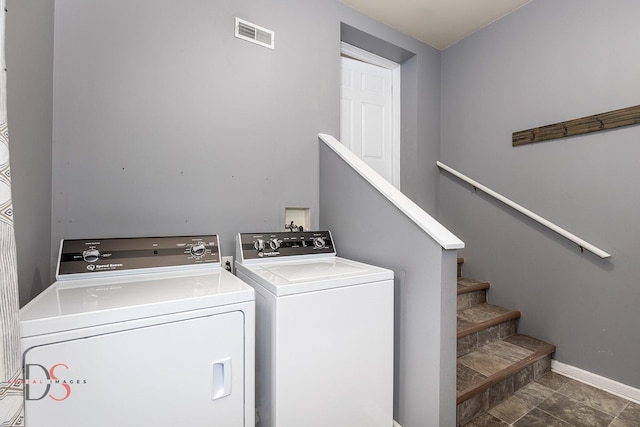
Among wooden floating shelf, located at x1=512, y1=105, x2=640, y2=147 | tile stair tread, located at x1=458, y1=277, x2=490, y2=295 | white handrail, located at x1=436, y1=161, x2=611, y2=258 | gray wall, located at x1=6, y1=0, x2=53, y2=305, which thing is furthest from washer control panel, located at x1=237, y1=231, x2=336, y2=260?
wooden floating shelf, located at x1=512, y1=105, x2=640, y2=147

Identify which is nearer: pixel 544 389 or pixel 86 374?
pixel 86 374

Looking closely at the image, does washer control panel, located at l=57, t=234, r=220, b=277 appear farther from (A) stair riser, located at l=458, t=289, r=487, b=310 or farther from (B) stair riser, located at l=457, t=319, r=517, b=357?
(A) stair riser, located at l=458, t=289, r=487, b=310

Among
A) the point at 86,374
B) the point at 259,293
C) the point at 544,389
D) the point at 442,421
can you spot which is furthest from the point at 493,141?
the point at 86,374

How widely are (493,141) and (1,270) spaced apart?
3061 mm

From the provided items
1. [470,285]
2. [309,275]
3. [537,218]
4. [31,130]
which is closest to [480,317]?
[470,285]

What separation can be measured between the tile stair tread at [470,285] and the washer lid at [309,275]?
130 centimetres

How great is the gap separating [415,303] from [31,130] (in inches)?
70.0

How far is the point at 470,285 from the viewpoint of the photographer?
2453mm

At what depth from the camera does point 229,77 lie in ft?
5.88

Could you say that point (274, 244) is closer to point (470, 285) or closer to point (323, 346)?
point (323, 346)

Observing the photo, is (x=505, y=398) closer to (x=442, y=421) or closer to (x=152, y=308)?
(x=442, y=421)

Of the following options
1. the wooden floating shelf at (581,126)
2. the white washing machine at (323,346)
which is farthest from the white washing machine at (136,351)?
the wooden floating shelf at (581,126)

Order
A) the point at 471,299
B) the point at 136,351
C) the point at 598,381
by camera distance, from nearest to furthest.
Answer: the point at 136,351 < the point at 598,381 < the point at 471,299

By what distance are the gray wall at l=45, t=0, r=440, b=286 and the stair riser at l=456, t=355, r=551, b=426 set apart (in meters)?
1.54
